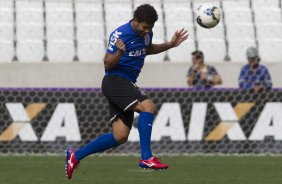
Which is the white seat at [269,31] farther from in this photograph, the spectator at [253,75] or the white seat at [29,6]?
the white seat at [29,6]

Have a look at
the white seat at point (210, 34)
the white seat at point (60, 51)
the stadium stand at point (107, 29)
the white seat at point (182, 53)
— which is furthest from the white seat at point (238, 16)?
the white seat at point (60, 51)

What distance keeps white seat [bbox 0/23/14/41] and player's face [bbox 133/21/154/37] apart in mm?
7151

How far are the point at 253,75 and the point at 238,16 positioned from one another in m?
3.02

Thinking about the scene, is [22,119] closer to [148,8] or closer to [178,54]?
[178,54]

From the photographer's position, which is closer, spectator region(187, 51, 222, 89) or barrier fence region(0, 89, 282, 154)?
barrier fence region(0, 89, 282, 154)

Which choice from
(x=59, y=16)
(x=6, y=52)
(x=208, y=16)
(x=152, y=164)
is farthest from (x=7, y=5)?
(x=152, y=164)

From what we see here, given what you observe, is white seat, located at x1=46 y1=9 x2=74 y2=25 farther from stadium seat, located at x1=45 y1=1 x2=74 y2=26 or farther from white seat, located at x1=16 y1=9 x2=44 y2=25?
white seat, located at x1=16 y1=9 x2=44 y2=25

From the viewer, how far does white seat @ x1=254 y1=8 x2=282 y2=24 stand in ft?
52.1

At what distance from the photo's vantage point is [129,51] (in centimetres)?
817

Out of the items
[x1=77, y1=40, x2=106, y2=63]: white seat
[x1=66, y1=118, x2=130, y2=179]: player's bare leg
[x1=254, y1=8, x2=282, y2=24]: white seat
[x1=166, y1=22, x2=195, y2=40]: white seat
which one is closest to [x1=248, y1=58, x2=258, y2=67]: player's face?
[x1=166, y1=22, x2=195, y2=40]: white seat

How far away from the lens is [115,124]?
27.3ft

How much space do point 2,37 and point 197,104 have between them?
159 inches

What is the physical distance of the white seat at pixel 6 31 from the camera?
1493cm

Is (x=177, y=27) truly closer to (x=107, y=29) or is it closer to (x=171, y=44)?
(x=107, y=29)
